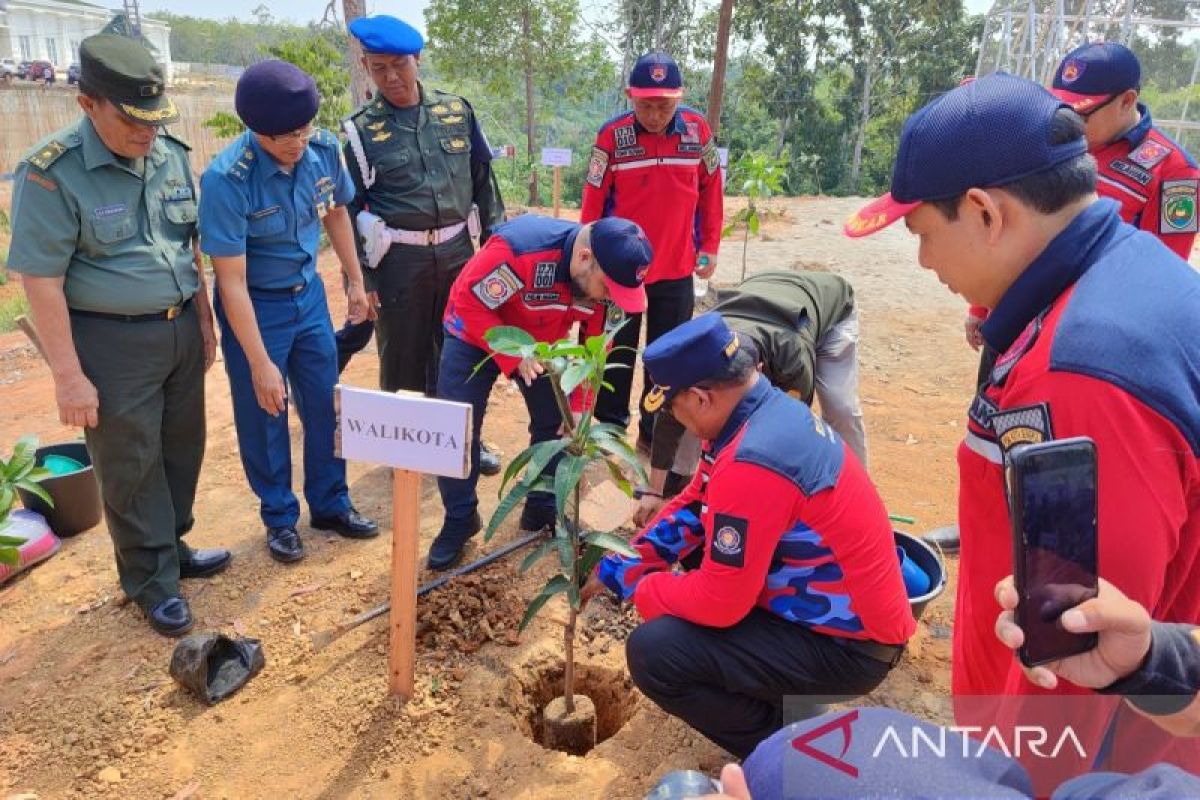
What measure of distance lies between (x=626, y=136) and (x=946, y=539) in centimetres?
233

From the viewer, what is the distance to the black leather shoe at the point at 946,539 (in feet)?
11.4

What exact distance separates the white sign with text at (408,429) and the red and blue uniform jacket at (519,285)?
824mm

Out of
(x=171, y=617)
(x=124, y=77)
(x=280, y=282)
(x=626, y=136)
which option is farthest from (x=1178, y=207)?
(x=171, y=617)

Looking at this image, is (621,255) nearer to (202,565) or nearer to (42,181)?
(42,181)

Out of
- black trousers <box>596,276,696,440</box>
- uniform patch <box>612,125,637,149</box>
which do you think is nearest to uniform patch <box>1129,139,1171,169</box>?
black trousers <box>596,276,696,440</box>

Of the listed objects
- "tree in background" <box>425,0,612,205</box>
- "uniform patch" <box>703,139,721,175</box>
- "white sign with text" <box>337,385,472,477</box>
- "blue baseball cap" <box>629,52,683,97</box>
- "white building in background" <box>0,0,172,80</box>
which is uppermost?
"white building in background" <box>0,0,172,80</box>

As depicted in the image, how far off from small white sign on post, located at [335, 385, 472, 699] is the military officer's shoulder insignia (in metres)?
1.13

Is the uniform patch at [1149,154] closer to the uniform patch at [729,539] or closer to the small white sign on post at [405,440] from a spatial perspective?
the uniform patch at [729,539]

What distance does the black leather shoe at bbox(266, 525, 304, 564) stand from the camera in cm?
335

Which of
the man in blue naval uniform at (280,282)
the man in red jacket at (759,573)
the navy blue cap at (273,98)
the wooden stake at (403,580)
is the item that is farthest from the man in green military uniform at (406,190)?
the man in red jacket at (759,573)

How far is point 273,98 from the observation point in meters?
2.76

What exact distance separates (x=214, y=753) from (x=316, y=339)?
1.52m

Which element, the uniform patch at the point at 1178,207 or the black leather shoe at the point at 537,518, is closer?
the uniform patch at the point at 1178,207

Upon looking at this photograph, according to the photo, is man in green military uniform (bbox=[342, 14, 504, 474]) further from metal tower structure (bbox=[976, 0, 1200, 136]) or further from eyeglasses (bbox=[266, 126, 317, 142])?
metal tower structure (bbox=[976, 0, 1200, 136])
